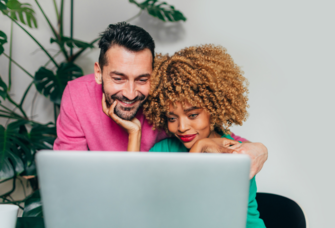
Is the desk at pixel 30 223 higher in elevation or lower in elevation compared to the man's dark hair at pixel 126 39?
lower

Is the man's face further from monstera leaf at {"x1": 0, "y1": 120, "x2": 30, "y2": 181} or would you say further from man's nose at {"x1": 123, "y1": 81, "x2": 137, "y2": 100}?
monstera leaf at {"x1": 0, "y1": 120, "x2": 30, "y2": 181}

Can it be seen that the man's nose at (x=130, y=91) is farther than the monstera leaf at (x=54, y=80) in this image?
No

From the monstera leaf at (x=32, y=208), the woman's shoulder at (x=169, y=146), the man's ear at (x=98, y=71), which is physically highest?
the man's ear at (x=98, y=71)

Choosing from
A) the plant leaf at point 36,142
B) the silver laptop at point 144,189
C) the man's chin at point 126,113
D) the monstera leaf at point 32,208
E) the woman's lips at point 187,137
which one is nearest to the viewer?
the silver laptop at point 144,189

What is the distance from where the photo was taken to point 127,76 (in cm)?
111

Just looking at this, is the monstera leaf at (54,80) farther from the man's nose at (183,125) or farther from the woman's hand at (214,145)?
the woman's hand at (214,145)

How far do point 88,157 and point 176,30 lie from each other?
1.64 meters

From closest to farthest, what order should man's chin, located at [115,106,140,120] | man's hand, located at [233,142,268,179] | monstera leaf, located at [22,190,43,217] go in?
man's hand, located at [233,142,268,179], man's chin, located at [115,106,140,120], monstera leaf, located at [22,190,43,217]

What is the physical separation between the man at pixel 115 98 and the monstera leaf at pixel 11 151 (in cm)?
21

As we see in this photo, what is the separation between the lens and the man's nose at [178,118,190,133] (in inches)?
41.0

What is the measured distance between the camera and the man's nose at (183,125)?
3.42 feet

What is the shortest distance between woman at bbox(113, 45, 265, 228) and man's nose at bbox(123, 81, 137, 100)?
78mm

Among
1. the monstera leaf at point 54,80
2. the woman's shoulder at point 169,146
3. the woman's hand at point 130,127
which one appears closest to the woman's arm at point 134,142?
the woman's hand at point 130,127

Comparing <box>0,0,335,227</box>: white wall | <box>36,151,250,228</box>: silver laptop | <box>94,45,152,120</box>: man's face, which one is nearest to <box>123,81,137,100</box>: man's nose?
<box>94,45,152,120</box>: man's face
